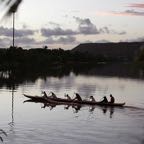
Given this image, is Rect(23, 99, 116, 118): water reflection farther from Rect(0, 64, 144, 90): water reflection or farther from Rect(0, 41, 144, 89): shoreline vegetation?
Rect(0, 41, 144, 89): shoreline vegetation

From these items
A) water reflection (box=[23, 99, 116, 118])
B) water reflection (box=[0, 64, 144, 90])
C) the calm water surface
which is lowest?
the calm water surface

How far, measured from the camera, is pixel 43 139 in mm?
23953

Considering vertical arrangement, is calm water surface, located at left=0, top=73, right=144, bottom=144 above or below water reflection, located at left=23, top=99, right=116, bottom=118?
below

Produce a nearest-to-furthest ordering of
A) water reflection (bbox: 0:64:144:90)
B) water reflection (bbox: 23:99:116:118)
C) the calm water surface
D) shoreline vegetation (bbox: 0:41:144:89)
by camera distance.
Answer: the calm water surface → water reflection (bbox: 23:99:116:118) → water reflection (bbox: 0:64:144:90) → shoreline vegetation (bbox: 0:41:144:89)

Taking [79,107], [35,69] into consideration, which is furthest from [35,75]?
[79,107]

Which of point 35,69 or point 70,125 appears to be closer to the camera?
point 70,125

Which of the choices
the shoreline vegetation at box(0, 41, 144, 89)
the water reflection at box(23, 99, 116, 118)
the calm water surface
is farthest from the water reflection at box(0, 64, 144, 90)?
the calm water surface

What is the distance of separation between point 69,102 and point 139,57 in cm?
3984

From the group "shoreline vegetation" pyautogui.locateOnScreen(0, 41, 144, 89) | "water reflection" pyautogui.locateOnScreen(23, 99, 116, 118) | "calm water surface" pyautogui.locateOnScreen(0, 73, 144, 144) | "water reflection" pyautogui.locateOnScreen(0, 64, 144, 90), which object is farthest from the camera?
"shoreline vegetation" pyautogui.locateOnScreen(0, 41, 144, 89)

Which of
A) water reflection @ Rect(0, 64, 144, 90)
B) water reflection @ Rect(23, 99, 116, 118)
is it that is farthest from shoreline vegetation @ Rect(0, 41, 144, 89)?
water reflection @ Rect(23, 99, 116, 118)

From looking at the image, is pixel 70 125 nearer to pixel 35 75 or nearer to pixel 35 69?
pixel 35 75

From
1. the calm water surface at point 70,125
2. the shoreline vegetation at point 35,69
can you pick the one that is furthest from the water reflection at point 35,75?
the calm water surface at point 70,125

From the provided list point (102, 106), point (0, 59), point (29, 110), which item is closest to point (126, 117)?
point (102, 106)

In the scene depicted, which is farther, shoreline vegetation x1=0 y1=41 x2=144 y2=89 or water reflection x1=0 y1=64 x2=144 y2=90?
shoreline vegetation x1=0 y1=41 x2=144 y2=89
